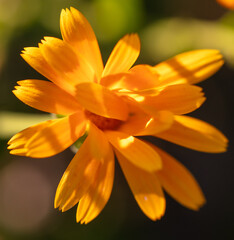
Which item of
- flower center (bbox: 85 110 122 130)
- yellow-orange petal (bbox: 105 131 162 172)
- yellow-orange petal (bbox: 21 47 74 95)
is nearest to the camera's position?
yellow-orange petal (bbox: 105 131 162 172)

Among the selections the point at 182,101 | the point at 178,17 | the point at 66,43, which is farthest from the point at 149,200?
the point at 178,17

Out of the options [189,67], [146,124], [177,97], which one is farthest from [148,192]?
[189,67]

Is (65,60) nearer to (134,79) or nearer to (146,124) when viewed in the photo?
(134,79)

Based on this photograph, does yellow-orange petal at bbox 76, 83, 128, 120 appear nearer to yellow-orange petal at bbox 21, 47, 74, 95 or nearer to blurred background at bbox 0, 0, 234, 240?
yellow-orange petal at bbox 21, 47, 74, 95

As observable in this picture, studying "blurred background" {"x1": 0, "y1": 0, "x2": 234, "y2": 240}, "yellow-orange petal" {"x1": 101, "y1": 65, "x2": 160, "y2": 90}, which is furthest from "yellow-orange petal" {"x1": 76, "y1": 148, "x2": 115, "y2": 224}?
A: "blurred background" {"x1": 0, "y1": 0, "x2": 234, "y2": 240}

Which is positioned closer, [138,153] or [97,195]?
[138,153]

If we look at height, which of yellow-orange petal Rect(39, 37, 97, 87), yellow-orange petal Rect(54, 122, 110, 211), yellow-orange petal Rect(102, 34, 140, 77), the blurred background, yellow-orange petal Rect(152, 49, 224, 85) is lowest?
the blurred background
